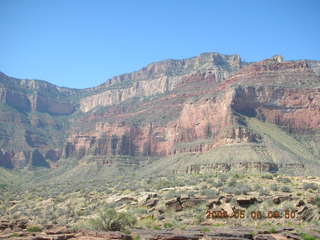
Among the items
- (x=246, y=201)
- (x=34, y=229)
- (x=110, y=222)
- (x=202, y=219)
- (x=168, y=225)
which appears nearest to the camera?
(x=34, y=229)

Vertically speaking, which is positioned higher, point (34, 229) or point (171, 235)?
point (171, 235)

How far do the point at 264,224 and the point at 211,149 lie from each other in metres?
88.3

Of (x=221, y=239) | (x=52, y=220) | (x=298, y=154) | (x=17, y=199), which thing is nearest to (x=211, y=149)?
(x=298, y=154)

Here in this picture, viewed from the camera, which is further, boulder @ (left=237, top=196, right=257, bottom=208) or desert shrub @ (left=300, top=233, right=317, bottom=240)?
boulder @ (left=237, top=196, right=257, bottom=208)

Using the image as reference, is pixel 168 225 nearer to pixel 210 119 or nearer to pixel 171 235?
pixel 171 235

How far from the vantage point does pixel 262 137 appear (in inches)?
4530

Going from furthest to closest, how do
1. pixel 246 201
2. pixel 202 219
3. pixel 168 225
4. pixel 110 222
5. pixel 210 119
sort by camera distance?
pixel 210 119
pixel 246 201
pixel 202 219
pixel 168 225
pixel 110 222

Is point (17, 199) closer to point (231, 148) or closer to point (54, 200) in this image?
point (54, 200)

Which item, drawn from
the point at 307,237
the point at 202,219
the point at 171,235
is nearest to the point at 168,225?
the point at 202,219
